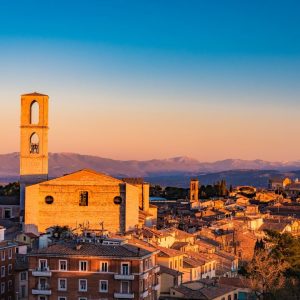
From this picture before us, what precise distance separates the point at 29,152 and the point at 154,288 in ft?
93.2

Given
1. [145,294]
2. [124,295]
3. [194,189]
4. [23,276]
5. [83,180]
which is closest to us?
[124,295]

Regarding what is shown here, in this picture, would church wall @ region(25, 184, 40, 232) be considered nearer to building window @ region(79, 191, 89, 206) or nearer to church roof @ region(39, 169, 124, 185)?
church roof @ region(39, 169, 124, 185)

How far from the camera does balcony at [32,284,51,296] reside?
36062 mm

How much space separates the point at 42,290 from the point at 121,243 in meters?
4.34

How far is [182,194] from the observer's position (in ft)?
405

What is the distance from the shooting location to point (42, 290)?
36156 mm

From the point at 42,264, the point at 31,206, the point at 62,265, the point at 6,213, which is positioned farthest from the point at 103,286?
the point at 6,213

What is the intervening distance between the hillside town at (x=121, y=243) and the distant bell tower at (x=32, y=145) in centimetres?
7

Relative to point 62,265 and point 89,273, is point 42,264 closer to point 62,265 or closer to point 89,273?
point 62,265

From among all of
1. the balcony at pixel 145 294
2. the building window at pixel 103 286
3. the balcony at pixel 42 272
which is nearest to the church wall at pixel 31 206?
the balcony at pixel 42 272

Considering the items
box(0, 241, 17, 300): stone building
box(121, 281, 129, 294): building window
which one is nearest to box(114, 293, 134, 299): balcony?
box(121, 281, 129, 294): building window

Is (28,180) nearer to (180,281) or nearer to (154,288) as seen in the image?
(180,281)

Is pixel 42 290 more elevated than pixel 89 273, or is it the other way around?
pixel 89 273

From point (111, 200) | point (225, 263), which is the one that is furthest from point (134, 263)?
point (111, 200)
